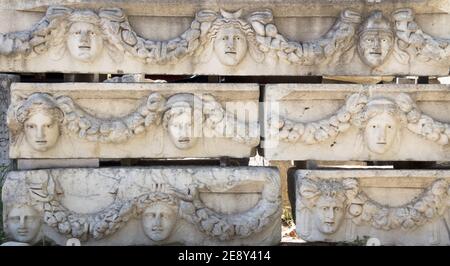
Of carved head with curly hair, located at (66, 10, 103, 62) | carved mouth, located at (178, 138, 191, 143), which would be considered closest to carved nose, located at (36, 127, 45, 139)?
carved head with curly hair, located at (66, 10, 103, 62)

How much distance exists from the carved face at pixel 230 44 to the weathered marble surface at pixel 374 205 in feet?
3.51

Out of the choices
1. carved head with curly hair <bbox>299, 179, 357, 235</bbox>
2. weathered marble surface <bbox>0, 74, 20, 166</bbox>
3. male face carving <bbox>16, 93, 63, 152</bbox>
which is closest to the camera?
male face carving <bbox>16, 93, 63, 152</bbox>

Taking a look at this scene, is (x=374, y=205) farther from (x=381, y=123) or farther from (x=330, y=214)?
(x=381, y=123)

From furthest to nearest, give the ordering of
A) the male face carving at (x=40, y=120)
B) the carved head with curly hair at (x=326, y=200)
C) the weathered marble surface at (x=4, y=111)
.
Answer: the weathered marble surface at (x=4, y=111), the carved head with curly hair at (x=326, y=200), the male face carving at (x=40, y=120)

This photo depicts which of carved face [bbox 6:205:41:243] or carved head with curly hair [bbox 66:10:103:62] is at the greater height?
carved head with curly hair [bbox 66:10:103:62]

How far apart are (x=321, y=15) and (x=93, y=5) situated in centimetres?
187

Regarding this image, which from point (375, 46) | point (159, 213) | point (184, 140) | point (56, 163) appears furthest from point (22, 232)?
point (375, 46)

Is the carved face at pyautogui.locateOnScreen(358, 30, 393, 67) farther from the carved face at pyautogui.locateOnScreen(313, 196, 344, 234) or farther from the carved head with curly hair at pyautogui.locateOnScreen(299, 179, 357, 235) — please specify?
the carved face at pyautogui.locateOnScreen(313, 196, 344, 234)

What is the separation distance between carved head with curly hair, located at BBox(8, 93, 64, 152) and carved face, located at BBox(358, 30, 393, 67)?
2.50 meters

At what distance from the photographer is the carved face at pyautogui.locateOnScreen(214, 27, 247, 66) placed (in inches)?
194

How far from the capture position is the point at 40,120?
189 inches

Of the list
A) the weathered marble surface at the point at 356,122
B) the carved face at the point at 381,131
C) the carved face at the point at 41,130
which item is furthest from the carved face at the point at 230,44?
the carved face at the point at 41,130

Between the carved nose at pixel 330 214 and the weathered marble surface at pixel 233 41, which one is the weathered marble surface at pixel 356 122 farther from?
the carved nose at pixel 330 214

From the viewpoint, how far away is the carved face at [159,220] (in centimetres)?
482
